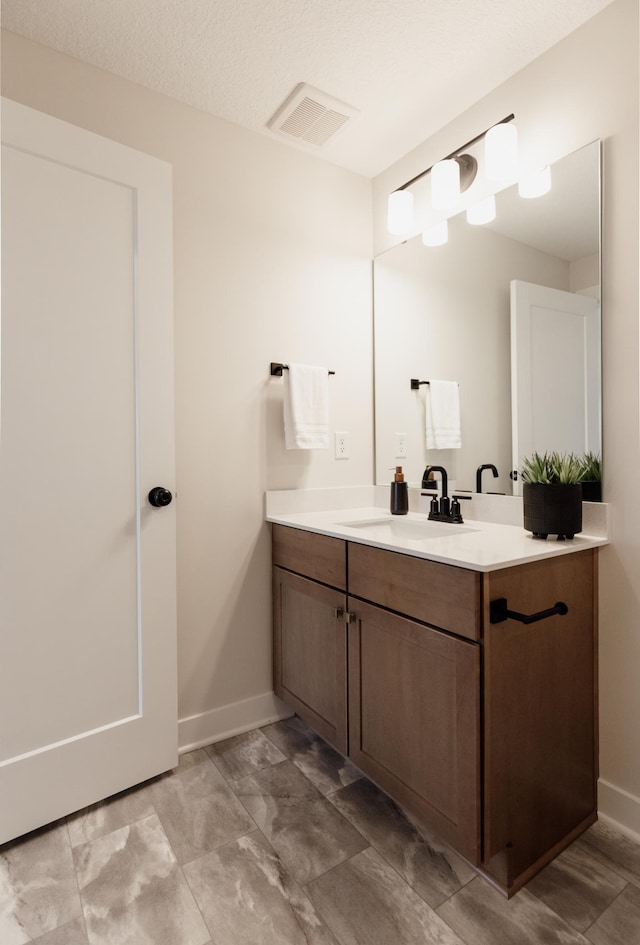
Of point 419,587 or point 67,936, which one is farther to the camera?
point 419,587

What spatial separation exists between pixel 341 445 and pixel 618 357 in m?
Answer: 1.09

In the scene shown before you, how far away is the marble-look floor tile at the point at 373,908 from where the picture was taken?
1.06 metres

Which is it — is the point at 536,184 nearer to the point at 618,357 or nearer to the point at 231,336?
the point at 618,357

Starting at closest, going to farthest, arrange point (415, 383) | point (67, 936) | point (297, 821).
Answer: point (67, 936)
point (297, 821)
point (415, 383)

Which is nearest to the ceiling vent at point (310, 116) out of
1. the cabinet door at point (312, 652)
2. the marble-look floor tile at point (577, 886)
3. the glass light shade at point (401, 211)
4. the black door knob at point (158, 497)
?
the glass light shade at point (401, 211)

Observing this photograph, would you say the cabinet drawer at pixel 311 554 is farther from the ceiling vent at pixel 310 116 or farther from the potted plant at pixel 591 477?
the ceiling vent at pixel 310 116

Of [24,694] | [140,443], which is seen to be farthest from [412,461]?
[24,694]

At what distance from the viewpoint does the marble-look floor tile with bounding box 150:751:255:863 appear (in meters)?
1.34

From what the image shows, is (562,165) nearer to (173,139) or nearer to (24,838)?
(173,139)

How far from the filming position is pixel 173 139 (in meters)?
1.74

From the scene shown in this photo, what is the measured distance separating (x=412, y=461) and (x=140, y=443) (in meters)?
1.11

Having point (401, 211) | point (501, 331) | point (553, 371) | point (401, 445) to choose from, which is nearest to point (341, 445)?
point (401, 445)

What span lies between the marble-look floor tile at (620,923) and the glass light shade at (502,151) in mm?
2085

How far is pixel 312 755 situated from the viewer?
5.70ft
